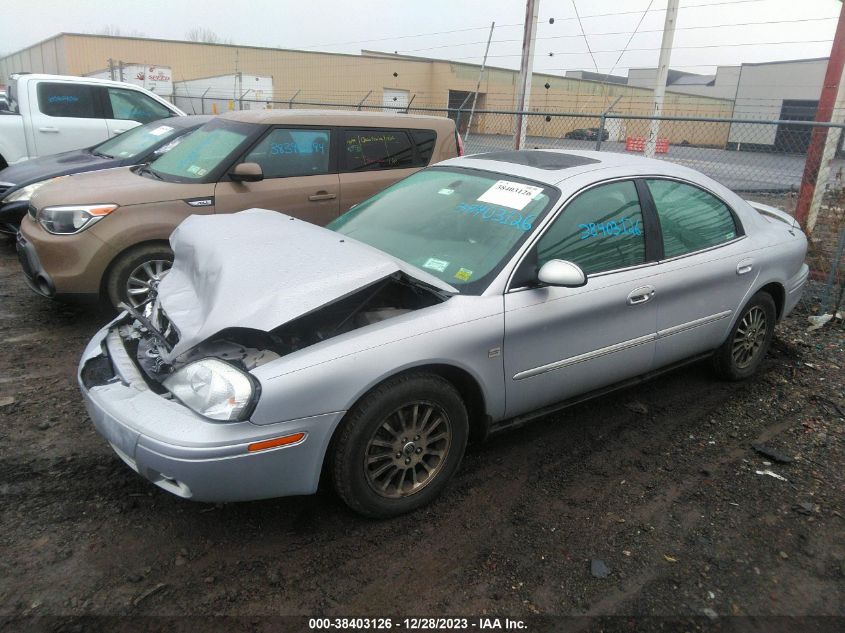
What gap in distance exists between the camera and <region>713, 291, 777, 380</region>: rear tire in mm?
4289

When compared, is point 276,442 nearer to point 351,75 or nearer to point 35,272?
point 35,272

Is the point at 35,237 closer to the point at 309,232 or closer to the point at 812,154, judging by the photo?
the point at 309,232

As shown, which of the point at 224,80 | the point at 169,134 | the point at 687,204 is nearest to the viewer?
the point at 687,204

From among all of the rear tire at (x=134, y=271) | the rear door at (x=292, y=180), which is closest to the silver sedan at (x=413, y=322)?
the rear tire at (x=134, y=271)

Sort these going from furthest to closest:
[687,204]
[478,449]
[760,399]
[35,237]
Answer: [35,237] < [760,399] < [687,204] < [478,449]

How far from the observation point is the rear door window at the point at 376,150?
5918 millimetres

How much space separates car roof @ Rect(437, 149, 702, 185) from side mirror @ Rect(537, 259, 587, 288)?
66 centimetres

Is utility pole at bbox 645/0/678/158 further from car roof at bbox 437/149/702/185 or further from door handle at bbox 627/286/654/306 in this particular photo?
door handle at bbox 627/286/654/306

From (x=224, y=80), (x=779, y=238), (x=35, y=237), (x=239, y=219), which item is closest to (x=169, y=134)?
(x=35, y=237)

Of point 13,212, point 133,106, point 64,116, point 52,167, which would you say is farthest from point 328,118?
point 64,116

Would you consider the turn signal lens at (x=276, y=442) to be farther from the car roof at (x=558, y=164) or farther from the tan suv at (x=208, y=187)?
the tan suv at (x=208, y=187)

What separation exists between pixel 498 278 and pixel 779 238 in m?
2.57

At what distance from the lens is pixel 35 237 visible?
15.5 feet

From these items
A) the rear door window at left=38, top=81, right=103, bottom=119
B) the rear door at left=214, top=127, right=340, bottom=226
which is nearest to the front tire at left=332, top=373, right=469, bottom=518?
the rear door at left=214, top=127, right=340, bottom=226
